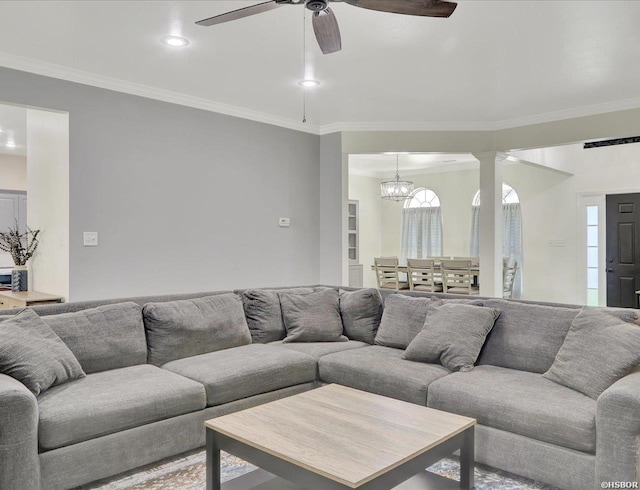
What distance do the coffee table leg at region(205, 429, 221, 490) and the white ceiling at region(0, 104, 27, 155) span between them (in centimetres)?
386

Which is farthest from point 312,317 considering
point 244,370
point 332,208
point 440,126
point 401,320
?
point 440,126

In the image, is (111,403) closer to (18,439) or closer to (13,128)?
(18,439)

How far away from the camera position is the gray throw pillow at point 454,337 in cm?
298

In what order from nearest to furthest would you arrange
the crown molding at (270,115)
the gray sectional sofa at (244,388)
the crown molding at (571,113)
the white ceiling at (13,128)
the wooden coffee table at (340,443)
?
the wooden coffee table at (340,443), the gray sectional sofa at (244,388), the crown molding at (270,115), the crown molding at (571,113), the white ceiling at (13,128)

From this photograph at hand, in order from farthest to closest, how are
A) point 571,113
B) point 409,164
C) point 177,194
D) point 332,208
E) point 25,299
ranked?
point 409,164
point 332,208
point 571,113
point 177,194
point 25,299

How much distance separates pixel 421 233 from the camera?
9.73 meters

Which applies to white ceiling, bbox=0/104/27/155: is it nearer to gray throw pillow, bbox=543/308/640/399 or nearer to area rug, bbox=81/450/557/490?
area rug, bbox=81/450/557/490

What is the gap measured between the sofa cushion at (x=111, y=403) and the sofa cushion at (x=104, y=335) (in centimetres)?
9

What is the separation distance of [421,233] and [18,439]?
8.42 metres

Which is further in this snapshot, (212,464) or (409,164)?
(409,164)

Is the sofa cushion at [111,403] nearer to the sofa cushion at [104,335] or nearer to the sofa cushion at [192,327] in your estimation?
the sofa cushion at [104,335]

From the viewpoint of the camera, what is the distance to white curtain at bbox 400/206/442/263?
9508 millimetres

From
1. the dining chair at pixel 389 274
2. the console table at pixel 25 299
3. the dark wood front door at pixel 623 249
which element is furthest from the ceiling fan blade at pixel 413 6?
the dark wood front door at pixel 623 249

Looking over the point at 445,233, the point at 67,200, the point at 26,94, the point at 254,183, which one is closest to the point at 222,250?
the point at 254,183
